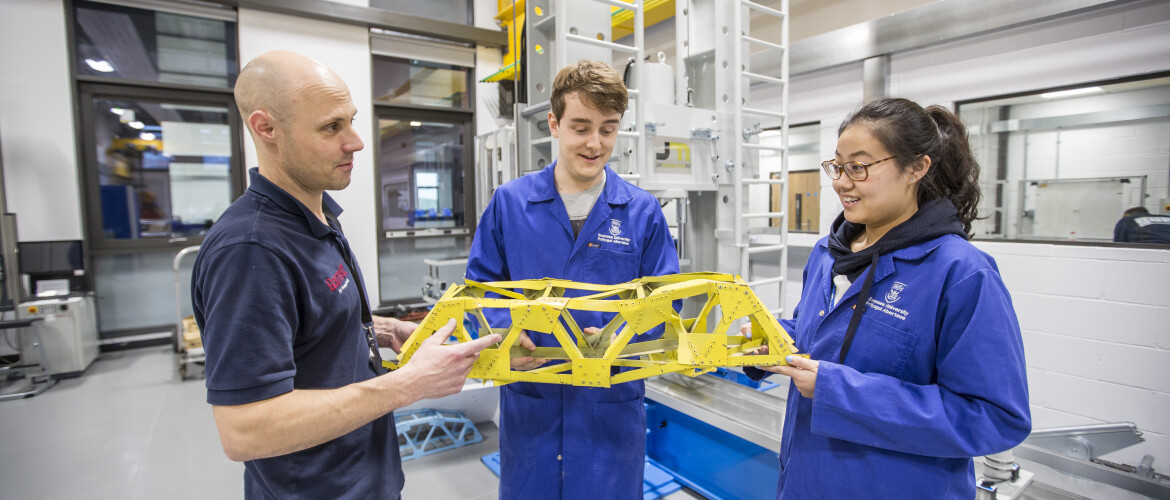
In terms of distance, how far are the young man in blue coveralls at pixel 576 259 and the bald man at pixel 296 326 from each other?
0.44m

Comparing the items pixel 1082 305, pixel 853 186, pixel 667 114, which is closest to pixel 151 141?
pixel 667 114

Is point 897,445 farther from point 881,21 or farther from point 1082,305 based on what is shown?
point 881,21

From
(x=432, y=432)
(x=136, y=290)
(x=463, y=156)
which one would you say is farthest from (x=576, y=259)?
(x=136, y=290)

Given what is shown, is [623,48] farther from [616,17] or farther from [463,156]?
[463,156]

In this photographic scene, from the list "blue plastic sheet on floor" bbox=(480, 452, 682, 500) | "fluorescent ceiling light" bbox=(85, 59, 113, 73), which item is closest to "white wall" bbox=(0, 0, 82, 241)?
"fluorescent ceiling light" bbox=(85, 59, 113, 73)

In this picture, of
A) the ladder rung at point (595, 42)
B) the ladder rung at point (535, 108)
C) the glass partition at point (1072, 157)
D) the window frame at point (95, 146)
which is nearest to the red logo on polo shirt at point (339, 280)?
the ladder rung at point (535, 108)

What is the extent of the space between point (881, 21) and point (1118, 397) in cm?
299

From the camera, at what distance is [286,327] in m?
1.00

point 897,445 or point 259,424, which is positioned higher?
point 259,424

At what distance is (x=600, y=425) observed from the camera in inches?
63.6

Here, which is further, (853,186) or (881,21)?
(881,21)

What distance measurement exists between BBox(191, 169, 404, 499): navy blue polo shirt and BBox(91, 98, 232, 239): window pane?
20.0 ft

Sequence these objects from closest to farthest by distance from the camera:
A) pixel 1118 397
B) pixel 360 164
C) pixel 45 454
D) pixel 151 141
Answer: pixel 1118 397 < pixel 45 454 < pixel 151 141 < pixel 360 164

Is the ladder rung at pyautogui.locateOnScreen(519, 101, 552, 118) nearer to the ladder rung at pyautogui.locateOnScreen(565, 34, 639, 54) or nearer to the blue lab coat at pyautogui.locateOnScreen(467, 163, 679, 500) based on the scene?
the ladder rung at pyautogui.locateOnScreen(565, 34, 639, 54)
